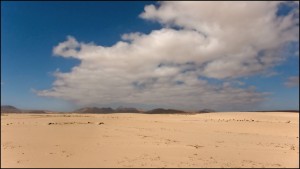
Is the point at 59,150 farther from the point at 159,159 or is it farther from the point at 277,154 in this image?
the point at 277,154

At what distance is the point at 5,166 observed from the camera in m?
10.8

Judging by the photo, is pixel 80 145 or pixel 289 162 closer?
pixel 289 162

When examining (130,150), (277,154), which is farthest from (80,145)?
(277,154)

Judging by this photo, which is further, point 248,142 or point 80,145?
point 248,142

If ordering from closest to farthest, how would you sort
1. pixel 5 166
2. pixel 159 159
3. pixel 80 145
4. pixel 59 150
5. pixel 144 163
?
1. pixel 5 166
2. pixel 144 163
3. pixel 159 159
4. pixel 59 150
5. pixel 80 145

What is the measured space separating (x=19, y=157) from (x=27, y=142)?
352 cm

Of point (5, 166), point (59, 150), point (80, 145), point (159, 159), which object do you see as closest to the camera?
point (5, 166)

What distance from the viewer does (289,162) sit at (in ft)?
40.7

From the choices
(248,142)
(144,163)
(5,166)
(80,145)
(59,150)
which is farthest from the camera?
(248,142)

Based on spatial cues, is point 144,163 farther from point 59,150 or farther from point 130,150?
point 59,150

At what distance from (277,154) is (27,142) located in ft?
39.5

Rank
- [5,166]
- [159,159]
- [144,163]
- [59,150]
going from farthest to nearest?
1. [59,150]
2. [159,159]
3. [144,163]
4. [5,166]

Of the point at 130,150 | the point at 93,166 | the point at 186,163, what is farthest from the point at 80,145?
the point at 186,163

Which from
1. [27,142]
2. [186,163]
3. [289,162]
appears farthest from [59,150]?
[289,162]
